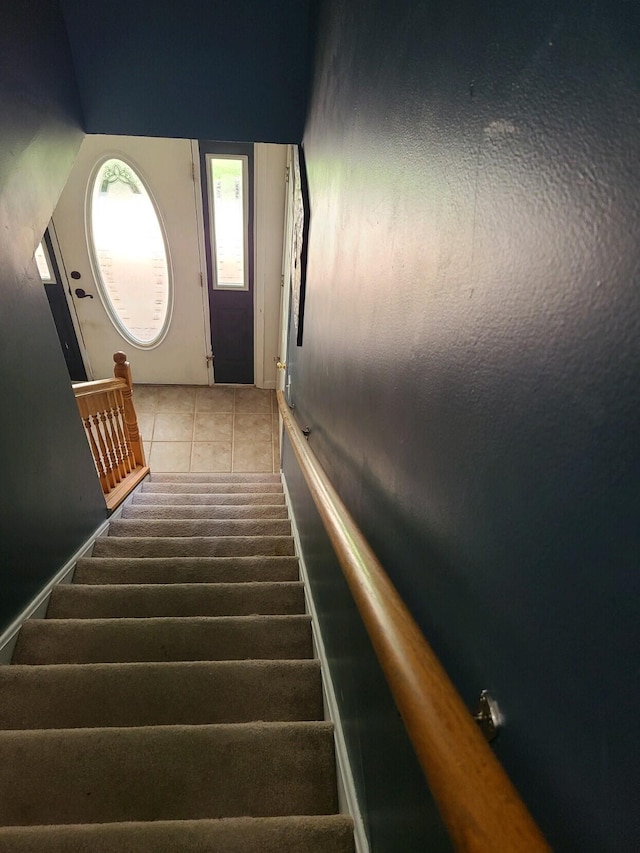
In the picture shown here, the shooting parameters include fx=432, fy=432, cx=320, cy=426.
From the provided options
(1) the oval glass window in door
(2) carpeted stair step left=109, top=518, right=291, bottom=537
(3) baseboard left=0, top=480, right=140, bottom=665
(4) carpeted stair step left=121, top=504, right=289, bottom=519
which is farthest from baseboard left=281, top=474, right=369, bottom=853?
(1) the oval glass window in door

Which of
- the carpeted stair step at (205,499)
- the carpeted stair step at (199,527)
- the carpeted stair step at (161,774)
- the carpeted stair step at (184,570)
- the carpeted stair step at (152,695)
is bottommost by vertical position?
the carpeted stair step at (205,499)

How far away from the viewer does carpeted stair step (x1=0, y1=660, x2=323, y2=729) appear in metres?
1.24

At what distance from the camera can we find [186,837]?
872 millimetres

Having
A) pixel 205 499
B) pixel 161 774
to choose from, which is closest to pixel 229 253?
pixel 205 499

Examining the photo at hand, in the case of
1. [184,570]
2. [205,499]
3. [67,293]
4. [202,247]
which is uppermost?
[202,247]

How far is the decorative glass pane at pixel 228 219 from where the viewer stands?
3.94 m

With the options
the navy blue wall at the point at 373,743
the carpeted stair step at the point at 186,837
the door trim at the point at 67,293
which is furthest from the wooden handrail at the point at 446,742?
the door trim at the point at 67,293

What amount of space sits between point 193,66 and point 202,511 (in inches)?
96.4

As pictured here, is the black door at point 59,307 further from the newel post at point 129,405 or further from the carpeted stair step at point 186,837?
the carpeted stair step at point 186,837

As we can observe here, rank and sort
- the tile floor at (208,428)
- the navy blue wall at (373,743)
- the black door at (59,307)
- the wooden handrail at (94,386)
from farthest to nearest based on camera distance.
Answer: the tile floor at (208,428), the black door at (59,307), the wooden handrail at (94,386), the navy blue wall at (373,743)

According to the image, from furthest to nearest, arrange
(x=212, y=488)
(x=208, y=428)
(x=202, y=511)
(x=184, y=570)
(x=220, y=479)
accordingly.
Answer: (x=208, y=428) < (x=220, y=479) < (x=212, y=488) < (x=202, y=511) < (x=184, y=570)

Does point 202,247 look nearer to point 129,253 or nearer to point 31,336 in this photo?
point 129,253

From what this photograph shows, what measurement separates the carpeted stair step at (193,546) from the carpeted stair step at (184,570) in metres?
0.14

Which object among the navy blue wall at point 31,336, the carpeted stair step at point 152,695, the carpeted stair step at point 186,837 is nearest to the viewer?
the carpeted stair step at point 186,837
